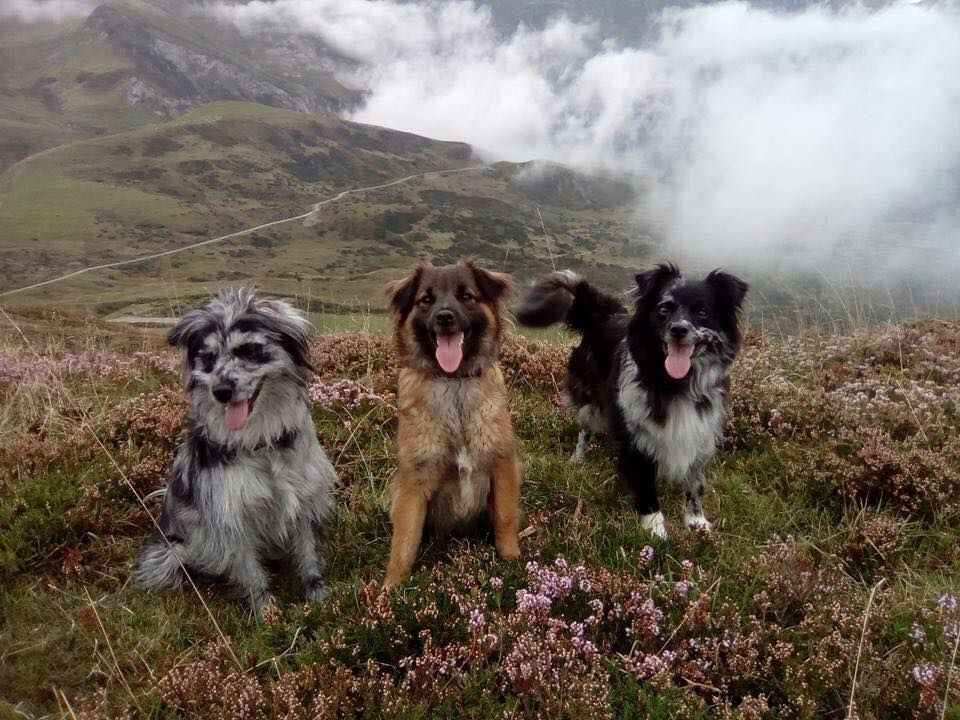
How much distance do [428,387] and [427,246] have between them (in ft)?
606

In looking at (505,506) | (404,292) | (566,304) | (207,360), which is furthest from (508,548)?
(566,304)

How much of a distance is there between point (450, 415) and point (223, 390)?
1.52 metres

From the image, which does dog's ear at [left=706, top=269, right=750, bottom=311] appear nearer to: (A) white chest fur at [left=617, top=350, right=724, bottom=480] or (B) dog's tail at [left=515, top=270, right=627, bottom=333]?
(A) white chest fur at [left=617, top=350, right=724, bottom=480]

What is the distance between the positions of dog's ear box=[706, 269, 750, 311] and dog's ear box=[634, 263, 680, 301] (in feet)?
1.01

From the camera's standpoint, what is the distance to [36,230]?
522 feet

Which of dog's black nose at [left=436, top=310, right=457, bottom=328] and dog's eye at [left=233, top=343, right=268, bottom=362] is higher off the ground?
dog's black nose at [left=436, top=310, right=457, bottom=328]

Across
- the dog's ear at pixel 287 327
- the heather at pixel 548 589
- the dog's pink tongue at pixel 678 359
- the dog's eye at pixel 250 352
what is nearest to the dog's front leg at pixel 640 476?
the heather at pixel 548 589

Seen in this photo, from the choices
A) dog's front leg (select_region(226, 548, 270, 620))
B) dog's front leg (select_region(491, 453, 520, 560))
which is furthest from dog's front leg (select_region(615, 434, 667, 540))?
dog's front leg (select_region(226, 548, 270, 620))

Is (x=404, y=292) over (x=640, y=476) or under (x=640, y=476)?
over

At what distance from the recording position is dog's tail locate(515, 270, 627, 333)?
20.6 ft

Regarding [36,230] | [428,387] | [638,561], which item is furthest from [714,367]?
[36,230]

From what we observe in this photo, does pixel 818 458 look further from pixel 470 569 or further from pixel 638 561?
pixel 470 569

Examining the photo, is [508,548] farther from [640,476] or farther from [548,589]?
[640,476]

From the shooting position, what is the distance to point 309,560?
4352 mm
